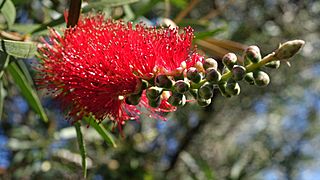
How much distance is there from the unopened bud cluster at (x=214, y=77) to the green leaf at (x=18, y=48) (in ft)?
1.11

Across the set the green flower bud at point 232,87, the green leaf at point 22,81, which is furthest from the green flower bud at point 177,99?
the green leaf at point 22,81

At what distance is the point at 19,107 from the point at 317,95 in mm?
1887

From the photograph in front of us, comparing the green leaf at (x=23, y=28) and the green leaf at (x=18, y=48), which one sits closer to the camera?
the green leaf at (x=18, y=48)

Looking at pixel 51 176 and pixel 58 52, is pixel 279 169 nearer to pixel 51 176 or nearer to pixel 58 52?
pixel 51 176

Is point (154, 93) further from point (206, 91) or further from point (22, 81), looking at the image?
point (22, 81)

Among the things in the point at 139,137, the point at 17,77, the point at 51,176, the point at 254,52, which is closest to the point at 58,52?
the point at 17,77

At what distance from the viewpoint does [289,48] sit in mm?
1151

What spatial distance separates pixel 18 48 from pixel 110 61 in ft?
0.77

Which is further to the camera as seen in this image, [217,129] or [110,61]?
[217,129]

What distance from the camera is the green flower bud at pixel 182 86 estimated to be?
48.9 inches

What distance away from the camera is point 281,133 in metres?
3.83

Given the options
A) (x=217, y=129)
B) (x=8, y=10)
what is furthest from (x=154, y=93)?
(x=217, y=129)

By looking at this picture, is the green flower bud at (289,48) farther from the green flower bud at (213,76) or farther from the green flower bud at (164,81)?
the green flower bud at (164,81)

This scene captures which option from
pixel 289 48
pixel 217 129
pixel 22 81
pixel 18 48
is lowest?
pixel 217 129
